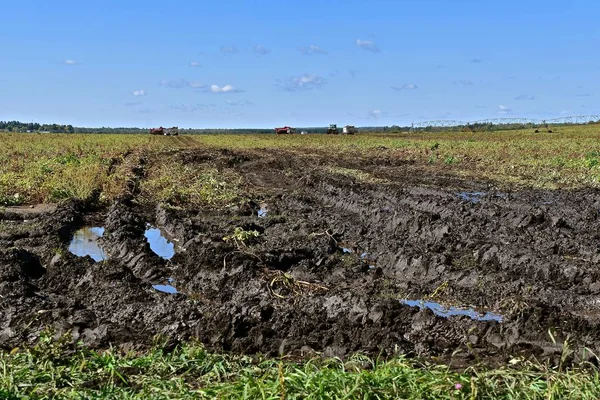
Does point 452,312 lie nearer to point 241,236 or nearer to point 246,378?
point 246,378

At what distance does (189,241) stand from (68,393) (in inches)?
258

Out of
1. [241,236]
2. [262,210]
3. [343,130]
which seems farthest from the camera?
[343,130]

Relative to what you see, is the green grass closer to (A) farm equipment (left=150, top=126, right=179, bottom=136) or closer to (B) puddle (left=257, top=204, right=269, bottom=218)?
(B) puddle (left=257, top=204, right=269, bottom=218)

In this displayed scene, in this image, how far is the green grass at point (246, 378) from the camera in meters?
4.47

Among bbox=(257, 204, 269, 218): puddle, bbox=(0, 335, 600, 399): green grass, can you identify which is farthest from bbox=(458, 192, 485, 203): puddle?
bbox=(0, 335, 600, 399): green grass

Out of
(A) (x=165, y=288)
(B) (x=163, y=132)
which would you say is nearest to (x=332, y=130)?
(B) (x=163, y=132)

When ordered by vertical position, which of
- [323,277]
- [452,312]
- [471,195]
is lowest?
[452,312]

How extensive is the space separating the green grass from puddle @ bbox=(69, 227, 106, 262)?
525 centimetres

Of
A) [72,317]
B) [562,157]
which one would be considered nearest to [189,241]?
[72,317]

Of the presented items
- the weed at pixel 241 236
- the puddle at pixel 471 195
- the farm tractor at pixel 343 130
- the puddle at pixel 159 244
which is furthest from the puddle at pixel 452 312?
the farm tractor at pixel 343 130

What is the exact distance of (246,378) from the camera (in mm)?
4738

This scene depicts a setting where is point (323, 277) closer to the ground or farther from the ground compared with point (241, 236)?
closer to the ground

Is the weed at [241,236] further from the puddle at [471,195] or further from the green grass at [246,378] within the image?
the puddle at [471,195]

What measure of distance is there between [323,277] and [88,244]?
17.0 feet
